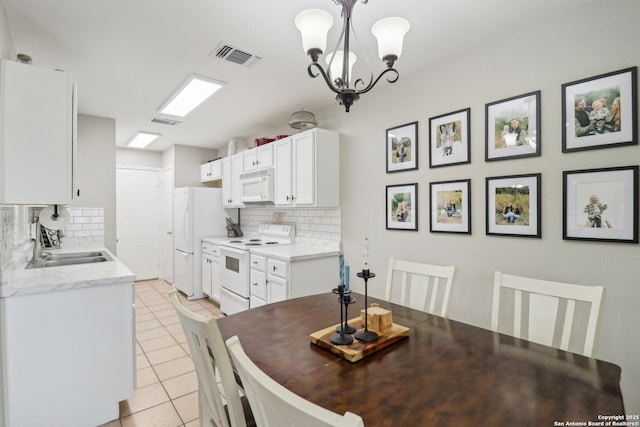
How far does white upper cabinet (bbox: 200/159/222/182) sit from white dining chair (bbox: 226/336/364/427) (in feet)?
14.9

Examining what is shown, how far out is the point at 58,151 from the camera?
1.86 meters

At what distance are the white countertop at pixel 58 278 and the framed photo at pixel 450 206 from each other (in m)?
2.28

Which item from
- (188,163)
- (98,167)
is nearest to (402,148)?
(98,167)

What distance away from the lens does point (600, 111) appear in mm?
1726

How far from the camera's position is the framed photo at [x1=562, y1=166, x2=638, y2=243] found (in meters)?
1.63

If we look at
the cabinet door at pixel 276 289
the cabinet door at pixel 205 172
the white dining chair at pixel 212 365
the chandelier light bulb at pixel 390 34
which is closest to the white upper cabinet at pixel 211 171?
the cabinet door at pixel 205 172

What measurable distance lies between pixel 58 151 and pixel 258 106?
2.05 m

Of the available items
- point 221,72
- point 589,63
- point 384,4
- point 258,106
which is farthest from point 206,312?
point 589,63

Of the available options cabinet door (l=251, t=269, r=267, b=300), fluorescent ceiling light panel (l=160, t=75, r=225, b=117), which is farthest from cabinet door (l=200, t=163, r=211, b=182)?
cabinet door (l=251, t=269, r=267, b=300)

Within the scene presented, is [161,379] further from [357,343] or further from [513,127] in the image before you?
[513,127]

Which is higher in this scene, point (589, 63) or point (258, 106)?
point (258, 106)

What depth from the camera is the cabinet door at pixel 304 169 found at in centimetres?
317

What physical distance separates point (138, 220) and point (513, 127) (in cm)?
598

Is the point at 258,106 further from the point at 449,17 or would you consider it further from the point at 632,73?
the point at 632,73
